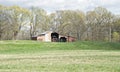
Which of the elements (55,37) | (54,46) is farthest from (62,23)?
(54,46)

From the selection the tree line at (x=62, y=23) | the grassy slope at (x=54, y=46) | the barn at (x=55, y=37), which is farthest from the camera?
the tree line at (x=62, y=23)

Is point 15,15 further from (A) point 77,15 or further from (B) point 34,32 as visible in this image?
(A) point 77,15

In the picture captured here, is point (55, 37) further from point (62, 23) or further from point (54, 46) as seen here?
point (54, 46)

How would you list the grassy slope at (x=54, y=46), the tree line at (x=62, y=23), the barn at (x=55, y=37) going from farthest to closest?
the tree line at (x=62, y=23)
the barn at (x=55, y=37)
the grassy slope at (x=54, y=46)

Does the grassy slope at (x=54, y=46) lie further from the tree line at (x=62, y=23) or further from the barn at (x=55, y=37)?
the tree line at (x=62, y=23)

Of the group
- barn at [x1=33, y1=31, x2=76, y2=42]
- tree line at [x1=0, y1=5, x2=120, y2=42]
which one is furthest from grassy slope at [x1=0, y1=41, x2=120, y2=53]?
tree line at [x1=0, y1=5, x2=120, y2=42]

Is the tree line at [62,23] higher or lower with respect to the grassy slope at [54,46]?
higher

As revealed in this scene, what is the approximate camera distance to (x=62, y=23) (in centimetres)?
12825

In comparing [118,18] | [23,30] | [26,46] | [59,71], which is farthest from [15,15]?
[59,71]

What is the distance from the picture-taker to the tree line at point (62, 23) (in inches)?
4471

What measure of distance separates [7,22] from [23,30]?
11.5 metres

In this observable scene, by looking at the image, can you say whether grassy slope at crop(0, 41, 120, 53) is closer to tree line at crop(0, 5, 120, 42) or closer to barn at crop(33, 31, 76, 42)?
barn at crop(33, 31, 76, 42)

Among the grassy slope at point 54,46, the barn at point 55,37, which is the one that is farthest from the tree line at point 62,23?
the grassy slope at point 54,46

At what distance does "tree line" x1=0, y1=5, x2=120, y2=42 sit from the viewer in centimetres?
11356
